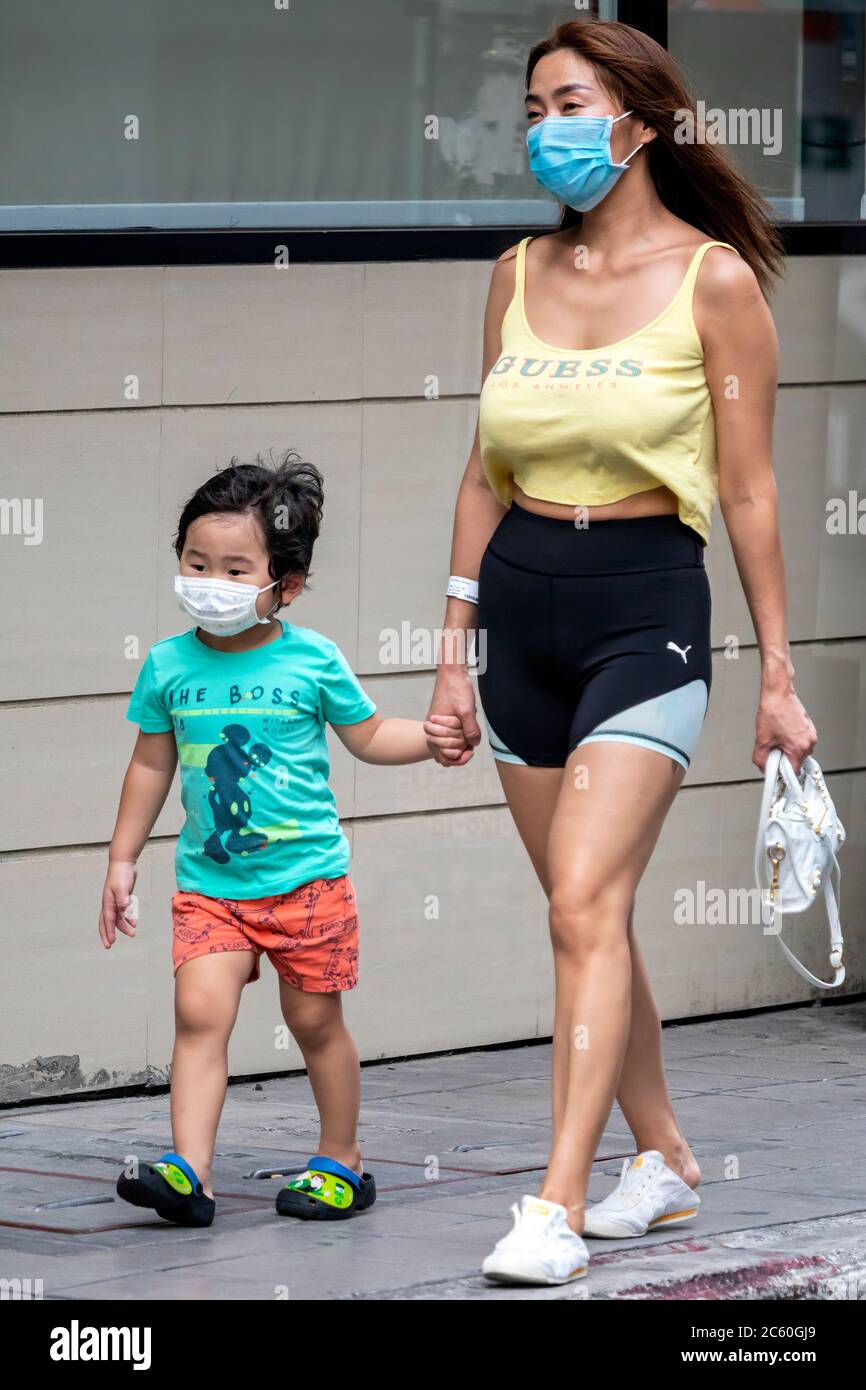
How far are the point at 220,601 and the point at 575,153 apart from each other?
113cm

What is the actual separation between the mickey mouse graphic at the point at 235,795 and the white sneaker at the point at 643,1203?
988 mm

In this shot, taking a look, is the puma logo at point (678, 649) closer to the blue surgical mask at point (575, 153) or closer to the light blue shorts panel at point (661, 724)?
the light blue shorts panel at point (661, 724)

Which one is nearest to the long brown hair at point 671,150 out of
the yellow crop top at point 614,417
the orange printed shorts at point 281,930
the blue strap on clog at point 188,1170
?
the yellow crop top at point 614,417

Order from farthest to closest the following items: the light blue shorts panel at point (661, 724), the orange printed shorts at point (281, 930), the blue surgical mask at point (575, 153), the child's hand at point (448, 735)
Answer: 1. the orange printed shorts at point (281, 930)
2. the child's hand at point (448, 735)
3. the blue surgical mask at point (575, 153)
4. the light blue shorts panel at point (661, 724)

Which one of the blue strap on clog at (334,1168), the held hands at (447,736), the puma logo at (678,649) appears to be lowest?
the blue strap on clog at (334,1168)

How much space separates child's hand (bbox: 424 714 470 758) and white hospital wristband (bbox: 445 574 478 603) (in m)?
0.26

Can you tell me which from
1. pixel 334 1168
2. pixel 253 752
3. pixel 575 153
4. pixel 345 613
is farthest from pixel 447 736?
pixel 345 613

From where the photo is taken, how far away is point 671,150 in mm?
5098

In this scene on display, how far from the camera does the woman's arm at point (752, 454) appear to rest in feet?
16.1

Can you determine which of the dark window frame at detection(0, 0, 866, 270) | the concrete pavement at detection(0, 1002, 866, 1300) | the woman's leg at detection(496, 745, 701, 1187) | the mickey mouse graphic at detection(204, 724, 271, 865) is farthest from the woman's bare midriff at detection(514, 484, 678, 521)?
the dark window frame at detection(0, 0, 866, 270)

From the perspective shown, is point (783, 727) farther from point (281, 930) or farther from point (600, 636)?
point (281, 930)

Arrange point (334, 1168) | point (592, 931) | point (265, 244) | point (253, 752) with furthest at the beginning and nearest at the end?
point (265, 244) → point (334, 1168) → point (253, 752) → point (592, 931)

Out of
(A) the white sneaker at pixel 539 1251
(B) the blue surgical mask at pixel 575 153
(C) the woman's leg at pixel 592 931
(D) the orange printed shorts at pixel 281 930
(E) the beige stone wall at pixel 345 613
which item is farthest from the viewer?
(E) the beige stone wall at pixel 345 613
